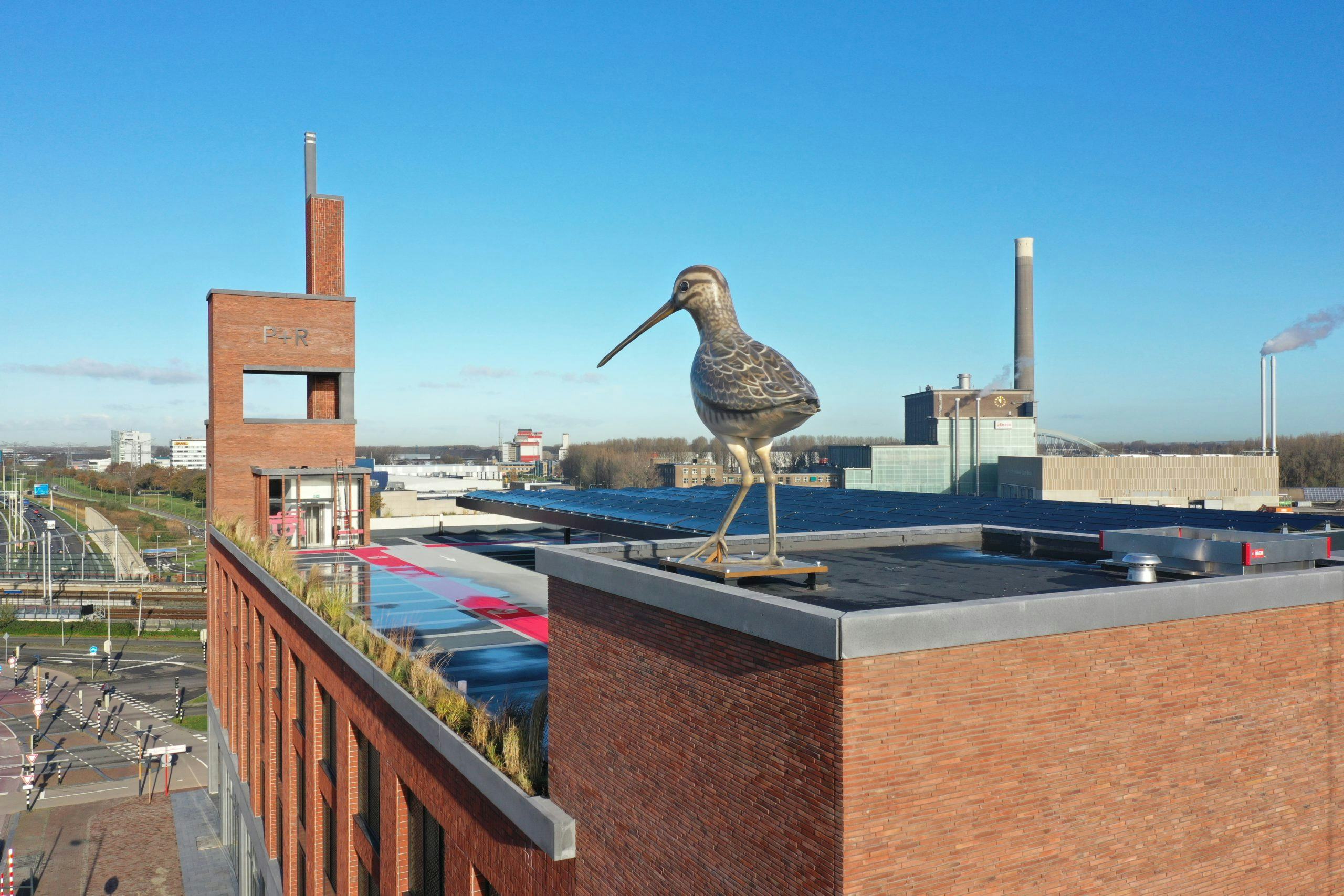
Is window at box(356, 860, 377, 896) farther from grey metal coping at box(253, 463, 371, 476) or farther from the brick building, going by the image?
grey metal coping at box(253, 463, 371, 476)

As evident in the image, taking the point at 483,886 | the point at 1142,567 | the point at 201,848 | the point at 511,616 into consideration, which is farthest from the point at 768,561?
the point at 201,848

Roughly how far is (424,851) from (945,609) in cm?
1031

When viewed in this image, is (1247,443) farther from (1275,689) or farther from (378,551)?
(1275,689)

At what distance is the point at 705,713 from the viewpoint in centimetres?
712

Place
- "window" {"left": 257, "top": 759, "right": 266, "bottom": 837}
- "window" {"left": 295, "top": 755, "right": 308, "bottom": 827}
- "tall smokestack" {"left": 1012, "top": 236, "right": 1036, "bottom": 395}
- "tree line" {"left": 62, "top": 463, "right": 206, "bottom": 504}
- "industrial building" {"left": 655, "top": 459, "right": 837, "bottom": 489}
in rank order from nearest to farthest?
"window" {"left": 295, "top": 755, "right": 308, "bottom": 827} < "window" {"left": 257, "top": 759, "right": 266, "bottom": 837} < "tall smokestack" {"left": 1012, "top": 236, "right": 1036, "bottom": 395} < "industrial building" {"left": 655, "top": 459, "right": 837, "bottom": 489} < "tree line" {"left": 62, "top": 463, "right": 206, "bottom": 504}

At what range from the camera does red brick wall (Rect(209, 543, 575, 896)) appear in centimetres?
999

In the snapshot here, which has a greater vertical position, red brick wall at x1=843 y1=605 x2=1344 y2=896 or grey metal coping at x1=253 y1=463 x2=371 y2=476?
grey metal coping at x1=253 y1=463 x2=371 y2=476

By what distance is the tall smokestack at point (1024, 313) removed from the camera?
101 metres

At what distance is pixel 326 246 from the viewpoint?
3809 cm

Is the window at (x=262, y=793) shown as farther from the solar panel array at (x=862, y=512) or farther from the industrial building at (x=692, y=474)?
the industrial building at (x=692, y=474)

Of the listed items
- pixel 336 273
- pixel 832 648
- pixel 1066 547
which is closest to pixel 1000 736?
pixel 832 648

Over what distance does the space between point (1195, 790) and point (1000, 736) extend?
87.1 inches

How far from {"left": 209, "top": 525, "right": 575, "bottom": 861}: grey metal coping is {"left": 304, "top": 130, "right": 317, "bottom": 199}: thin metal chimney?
29.4 metres

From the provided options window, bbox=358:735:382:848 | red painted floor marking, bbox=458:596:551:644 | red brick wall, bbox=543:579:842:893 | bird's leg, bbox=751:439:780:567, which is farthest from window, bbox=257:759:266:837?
bird's leg, bbox=751:439:780:567
